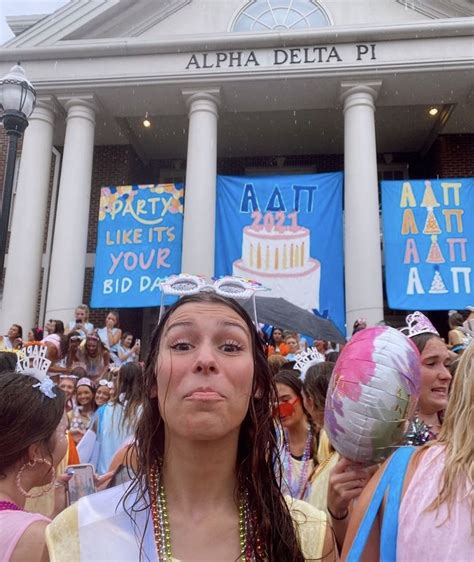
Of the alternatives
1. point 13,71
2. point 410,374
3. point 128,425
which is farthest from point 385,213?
point 410,374

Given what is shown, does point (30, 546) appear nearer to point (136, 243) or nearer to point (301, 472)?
point (301, 472)

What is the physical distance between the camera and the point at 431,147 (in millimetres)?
16484

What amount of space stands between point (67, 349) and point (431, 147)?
12.1 meters

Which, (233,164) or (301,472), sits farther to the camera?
(233,164)

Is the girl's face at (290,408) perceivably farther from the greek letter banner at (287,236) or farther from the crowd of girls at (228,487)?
the greek letter banner at (287,236)

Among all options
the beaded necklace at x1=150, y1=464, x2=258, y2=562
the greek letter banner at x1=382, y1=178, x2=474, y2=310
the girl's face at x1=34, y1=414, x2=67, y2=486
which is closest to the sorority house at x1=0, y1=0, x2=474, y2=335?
the greek letter banner at x1=382, y1=178, x2=474, y2=310

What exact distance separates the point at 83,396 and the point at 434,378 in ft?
12.6

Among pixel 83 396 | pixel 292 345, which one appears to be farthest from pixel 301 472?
pixel 292 345

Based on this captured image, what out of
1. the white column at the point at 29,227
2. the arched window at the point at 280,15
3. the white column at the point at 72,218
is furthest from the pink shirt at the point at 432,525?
the arched window at the point at 280,15

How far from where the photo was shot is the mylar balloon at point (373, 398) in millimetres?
1822

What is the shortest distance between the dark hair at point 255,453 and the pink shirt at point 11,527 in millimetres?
551

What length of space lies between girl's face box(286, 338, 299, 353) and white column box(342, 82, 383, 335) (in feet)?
6.84

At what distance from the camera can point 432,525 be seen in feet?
4.82

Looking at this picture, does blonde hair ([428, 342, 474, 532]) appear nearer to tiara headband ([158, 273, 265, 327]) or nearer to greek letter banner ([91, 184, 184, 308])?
tiara headband ([158, 273, 265, 327])
